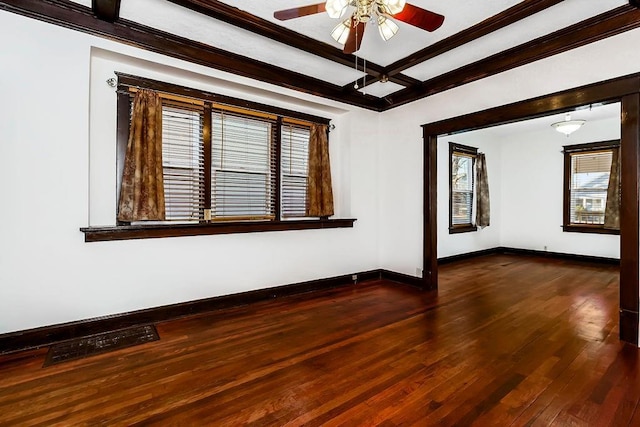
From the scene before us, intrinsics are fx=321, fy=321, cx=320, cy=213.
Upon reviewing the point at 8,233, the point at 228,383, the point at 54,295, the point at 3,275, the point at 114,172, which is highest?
the point at 114,172

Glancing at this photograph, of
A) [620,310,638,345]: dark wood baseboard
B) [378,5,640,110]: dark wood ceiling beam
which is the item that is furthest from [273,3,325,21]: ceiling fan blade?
[620,310,638,345]: dark wood baseboard

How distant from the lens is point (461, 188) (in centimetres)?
737

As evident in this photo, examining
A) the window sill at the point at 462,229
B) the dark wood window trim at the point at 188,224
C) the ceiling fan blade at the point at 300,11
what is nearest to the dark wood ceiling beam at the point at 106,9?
the dark wood window trim at the point at 188,224

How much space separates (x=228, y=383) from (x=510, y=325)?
283 cm

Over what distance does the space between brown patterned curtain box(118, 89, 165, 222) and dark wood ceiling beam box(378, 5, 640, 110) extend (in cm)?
349

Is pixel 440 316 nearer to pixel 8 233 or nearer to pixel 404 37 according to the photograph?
pixel 404 37

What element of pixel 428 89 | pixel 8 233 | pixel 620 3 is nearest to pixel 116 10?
pixel 8 233

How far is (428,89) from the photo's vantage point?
179 inches

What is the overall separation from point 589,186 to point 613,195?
0.61 meters

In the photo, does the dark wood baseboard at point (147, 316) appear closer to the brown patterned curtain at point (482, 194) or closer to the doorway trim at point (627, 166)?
the doorway trim at point (627, 166)

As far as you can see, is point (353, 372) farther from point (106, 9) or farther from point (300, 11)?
point (106, 9)

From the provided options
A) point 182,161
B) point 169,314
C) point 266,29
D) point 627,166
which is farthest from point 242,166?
point 627,166

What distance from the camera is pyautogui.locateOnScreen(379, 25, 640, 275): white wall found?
2994 millimetres

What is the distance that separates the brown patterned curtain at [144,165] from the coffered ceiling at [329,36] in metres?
0.60
